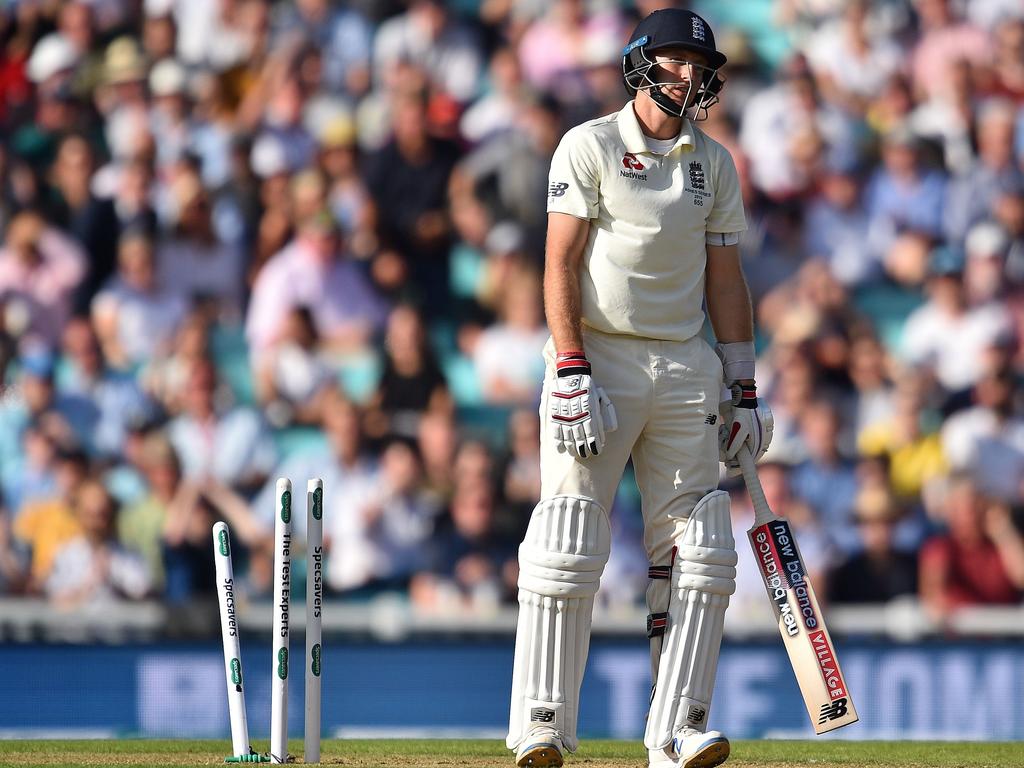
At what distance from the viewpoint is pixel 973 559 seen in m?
9.62

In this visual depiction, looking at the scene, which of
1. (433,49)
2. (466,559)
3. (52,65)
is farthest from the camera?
(52,65)

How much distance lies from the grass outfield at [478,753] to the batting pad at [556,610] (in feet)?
2.05

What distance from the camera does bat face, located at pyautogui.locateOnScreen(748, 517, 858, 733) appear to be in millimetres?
4914

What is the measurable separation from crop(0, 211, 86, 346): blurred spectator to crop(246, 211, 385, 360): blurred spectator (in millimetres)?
1245

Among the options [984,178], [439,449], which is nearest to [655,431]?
[439,449]

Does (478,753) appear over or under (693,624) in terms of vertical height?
under

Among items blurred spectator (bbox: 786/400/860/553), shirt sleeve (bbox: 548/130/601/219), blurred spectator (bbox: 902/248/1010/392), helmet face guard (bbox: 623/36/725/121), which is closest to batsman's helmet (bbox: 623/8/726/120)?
helmet face guard (bbox: 623/36/725/121)

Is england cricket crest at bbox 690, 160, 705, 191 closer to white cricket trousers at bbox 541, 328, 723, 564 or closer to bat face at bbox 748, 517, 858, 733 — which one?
white cricket trousers at bbox 541, 328, 723, 564

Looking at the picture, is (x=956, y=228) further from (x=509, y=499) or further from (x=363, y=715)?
(x=363, y=715)

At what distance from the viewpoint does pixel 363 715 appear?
8828mm

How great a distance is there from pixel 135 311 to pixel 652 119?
21.2ft

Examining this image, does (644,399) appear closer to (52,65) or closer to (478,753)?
(478,753)

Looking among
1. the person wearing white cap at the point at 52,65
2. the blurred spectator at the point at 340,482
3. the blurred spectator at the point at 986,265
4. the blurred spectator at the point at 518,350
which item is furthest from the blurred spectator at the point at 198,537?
the blurred spectator at the point at 986,265

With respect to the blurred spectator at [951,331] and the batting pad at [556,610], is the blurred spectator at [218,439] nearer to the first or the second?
the blurred spectator at [951,331]
